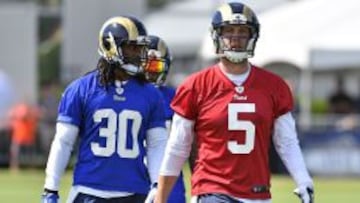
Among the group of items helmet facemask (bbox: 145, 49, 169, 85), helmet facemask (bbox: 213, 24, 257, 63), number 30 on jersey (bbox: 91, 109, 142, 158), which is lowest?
number 30 on jersey (bbox: 91, 109, 142, 158)

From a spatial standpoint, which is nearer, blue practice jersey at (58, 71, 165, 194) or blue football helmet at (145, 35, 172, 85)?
blue practice jersey at (58, 71, 165, 194)

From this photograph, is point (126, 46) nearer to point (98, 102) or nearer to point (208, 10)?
point (98, 102)

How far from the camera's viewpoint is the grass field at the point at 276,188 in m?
21.2

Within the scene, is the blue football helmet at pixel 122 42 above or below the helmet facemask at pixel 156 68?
above

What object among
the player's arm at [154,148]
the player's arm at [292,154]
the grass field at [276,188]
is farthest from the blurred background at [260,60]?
the player's arm at [292,154]

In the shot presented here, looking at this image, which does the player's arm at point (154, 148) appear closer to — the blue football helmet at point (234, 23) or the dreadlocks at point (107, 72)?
the dreadlocks at point (107, 72)

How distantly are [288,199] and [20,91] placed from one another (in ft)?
52.7

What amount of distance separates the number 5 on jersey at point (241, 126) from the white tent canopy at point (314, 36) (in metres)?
20.1

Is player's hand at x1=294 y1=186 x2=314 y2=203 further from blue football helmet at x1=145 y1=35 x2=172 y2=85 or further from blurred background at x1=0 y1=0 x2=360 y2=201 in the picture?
blurred background at x1=0 y1=0 x2=360 y2=201

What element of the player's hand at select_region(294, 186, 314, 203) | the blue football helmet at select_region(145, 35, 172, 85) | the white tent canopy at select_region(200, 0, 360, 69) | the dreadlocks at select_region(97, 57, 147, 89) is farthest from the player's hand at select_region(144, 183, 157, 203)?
the white tent canopy at select_region(200, 0, 360, 69)

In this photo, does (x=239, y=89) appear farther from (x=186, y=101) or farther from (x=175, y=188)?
(x=175, y=188)

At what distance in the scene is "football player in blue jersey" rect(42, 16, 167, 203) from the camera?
9.23 meters

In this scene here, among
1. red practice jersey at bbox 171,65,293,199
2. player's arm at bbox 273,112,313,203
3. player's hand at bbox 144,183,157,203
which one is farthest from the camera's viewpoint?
player's hand at bbox 144,183,157,203

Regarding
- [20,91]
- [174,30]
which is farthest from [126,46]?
[174,30]
